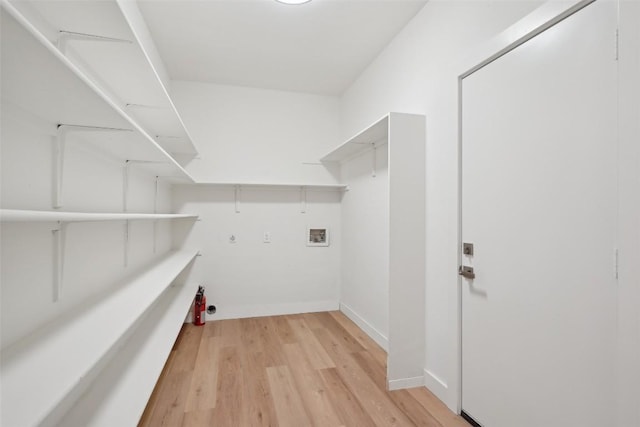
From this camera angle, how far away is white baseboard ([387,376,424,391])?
2.10 metres

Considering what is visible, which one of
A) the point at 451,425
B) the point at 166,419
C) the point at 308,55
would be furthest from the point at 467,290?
the point at 308,55

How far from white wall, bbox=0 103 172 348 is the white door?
203 cm

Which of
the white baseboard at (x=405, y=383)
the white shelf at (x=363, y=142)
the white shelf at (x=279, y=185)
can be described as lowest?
the white baseboard at (x=405, y=383)

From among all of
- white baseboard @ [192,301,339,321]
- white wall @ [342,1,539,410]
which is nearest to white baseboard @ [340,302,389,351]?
white baseboard @ [192,301,339,321]

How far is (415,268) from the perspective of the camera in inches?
85.8

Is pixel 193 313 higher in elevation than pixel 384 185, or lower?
lower

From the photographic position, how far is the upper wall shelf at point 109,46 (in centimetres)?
115

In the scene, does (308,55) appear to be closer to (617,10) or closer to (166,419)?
(617,10)

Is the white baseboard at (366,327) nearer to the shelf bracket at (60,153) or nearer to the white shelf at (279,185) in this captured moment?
the white shelf at (279,185)

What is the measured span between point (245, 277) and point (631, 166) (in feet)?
11.0

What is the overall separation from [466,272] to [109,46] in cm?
215

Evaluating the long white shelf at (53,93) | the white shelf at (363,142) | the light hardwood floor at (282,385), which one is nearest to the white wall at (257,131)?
the white shelf at (363,142)

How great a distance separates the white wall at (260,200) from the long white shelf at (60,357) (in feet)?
6.61

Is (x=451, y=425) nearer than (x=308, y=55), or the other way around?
(x=451, y=425)
